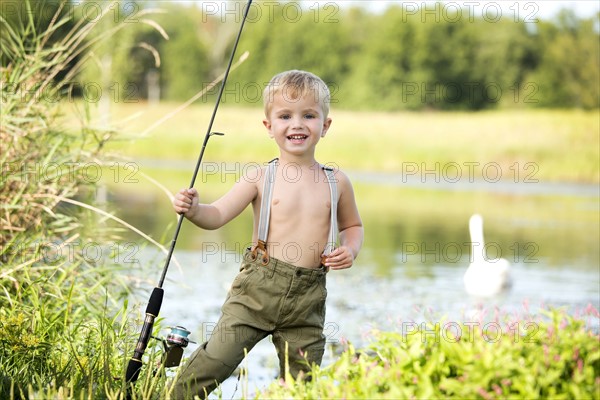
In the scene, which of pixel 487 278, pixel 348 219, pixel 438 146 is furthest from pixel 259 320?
pixel 438 146

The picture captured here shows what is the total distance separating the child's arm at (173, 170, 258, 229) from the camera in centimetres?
352

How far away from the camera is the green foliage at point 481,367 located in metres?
2.50

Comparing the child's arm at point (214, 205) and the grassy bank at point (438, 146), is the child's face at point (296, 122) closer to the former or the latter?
the child's arm at point (214, 205)

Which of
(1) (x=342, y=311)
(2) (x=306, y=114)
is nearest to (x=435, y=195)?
(1) (x=342, y=311)

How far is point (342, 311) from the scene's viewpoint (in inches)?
299

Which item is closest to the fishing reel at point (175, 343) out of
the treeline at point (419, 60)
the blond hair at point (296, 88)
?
the blond hair at point (296, 88)

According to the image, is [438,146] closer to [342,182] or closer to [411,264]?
[411,264]

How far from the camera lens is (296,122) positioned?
150 inches

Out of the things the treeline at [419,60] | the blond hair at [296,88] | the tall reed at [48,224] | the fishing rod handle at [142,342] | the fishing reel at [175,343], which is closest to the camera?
the fishing rod handle at [142,342]

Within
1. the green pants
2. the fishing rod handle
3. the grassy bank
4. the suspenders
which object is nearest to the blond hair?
the suspenders

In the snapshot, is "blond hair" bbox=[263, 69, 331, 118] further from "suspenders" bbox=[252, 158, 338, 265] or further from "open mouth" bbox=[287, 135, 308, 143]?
"suspenders" bbox=[252, 158, 338, 265]

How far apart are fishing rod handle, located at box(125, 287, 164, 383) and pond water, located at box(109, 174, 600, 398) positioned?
1.29 ft

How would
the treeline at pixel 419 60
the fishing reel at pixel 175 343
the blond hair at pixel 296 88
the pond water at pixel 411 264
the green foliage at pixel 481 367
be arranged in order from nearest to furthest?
the green foliage at pixel 481 367 → the fishing reel at pixel 175 343 → the blond hair at pixel 296 88 → the pond water at pixel 411 264 → the treeline at pixel 419 60

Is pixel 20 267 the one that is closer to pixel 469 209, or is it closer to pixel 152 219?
pixel 152 219
